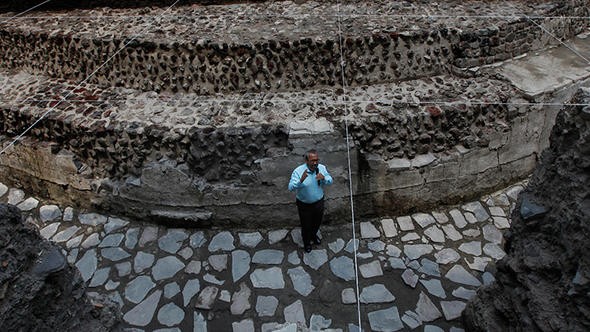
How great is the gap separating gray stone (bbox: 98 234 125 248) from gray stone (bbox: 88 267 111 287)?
353mm

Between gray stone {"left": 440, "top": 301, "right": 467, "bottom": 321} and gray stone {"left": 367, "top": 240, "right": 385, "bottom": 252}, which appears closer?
gray stone {"left": 440, "top": 301, "right": 467, "bottom": 321}

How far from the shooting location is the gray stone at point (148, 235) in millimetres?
5035

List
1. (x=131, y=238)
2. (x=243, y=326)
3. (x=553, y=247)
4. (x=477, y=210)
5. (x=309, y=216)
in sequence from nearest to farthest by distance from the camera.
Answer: (x=553, y=247)
(x=243, y=326)
(x=309, y=216)
(x=131, y=238)
(x=477, y=210)

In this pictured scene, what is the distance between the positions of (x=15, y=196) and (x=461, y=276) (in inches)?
222

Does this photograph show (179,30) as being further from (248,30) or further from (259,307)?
(259,307)

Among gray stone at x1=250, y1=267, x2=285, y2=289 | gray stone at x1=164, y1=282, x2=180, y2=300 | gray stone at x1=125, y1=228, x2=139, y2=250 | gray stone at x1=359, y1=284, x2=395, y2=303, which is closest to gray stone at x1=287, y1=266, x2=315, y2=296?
gray stone at x1=250, y1=267, x2=285, y2=289

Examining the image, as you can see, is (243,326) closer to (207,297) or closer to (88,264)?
(207,297)

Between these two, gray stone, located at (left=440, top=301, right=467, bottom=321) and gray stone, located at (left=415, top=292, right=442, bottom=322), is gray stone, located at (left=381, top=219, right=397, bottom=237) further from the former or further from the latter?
gray stone, located at (left=440, top=301, right=467, bottom=321)

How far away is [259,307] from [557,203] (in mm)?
2726

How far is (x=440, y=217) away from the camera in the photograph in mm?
5223

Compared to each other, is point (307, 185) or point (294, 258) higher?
point (307, 185)

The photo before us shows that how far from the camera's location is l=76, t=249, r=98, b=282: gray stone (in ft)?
15.4

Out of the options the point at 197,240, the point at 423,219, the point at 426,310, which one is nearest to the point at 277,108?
the point at 197,240

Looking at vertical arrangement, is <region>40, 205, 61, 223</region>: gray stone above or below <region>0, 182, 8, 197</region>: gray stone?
below
